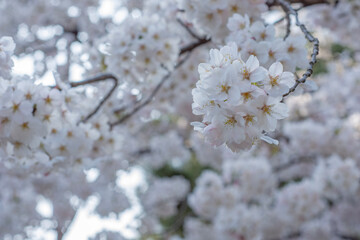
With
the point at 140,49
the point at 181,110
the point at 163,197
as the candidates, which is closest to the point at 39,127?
the point at 140,49

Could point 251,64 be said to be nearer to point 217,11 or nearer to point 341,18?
point 217,11

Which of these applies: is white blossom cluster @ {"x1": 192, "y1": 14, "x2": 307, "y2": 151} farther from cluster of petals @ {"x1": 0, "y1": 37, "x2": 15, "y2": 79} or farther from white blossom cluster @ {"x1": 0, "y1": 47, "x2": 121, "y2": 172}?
cluster of petals @ {"x1": 0, "y1": 37, "x2": 15, "y2": 79}

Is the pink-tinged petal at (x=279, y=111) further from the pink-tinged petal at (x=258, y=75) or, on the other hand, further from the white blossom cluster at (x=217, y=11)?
the white blossom cluster at (x=217, y=11)

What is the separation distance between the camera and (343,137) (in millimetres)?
5637

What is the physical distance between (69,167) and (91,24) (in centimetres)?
402

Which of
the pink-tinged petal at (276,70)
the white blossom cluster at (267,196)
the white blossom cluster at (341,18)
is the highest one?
the pink-tinged petal at (276,70)

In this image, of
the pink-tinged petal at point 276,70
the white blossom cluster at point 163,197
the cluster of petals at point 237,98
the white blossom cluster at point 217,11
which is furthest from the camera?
the white blossom cluster at point 163,197

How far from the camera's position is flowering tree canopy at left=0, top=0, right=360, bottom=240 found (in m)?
1.21

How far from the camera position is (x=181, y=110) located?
6562 mm

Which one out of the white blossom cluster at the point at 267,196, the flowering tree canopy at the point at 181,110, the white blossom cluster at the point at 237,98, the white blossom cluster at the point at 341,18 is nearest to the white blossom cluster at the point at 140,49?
the flowering tree canopy at the point at 181,110

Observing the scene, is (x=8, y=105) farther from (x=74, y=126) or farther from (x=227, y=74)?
(x=227, y=74)

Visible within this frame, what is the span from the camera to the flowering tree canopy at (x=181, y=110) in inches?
47.6

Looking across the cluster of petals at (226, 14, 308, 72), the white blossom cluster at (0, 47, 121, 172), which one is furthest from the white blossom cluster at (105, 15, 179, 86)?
the cluster of petals at (226, 14, 308, 72)

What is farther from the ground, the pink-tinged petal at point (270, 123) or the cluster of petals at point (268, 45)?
the pink-tinged petal at point (270, 123)
